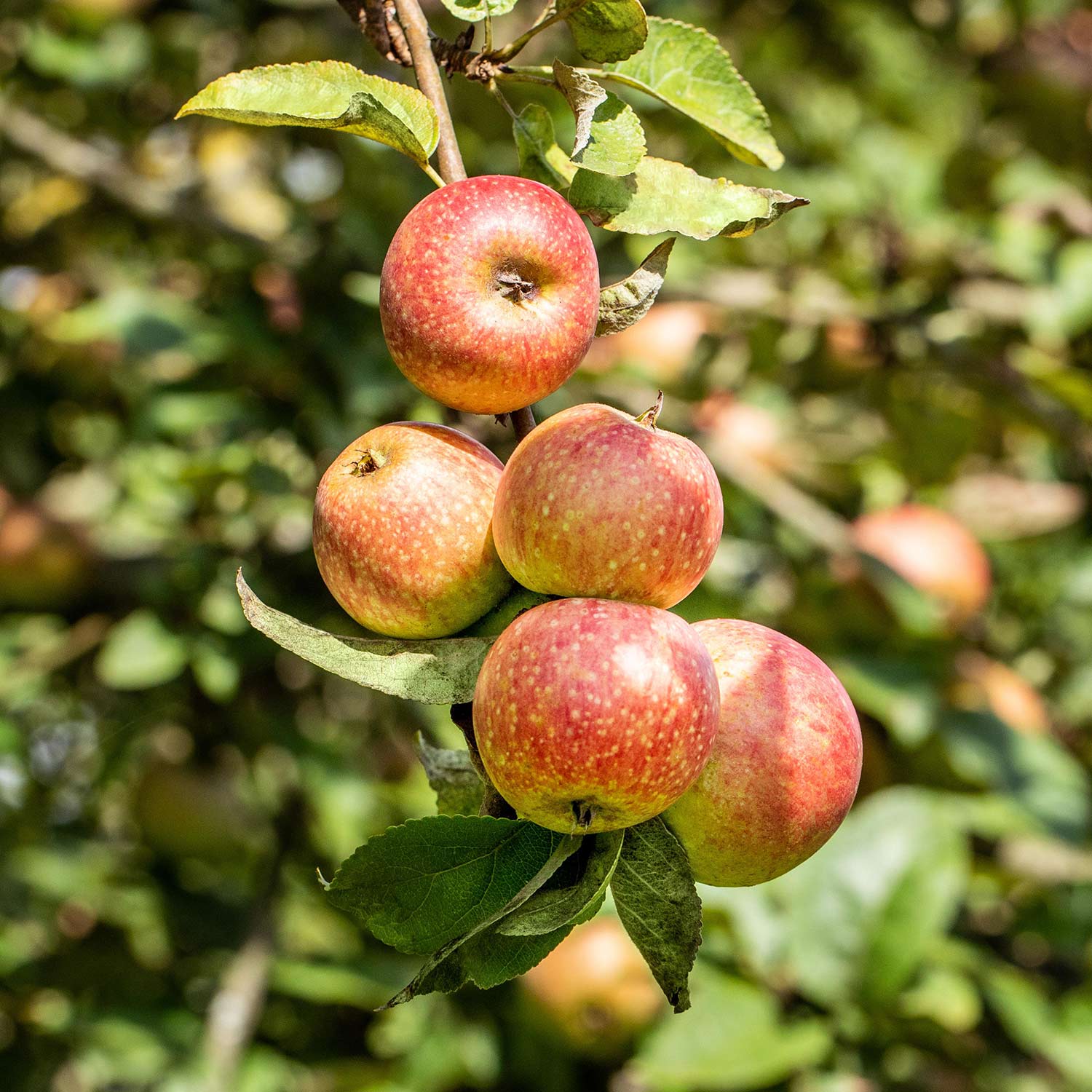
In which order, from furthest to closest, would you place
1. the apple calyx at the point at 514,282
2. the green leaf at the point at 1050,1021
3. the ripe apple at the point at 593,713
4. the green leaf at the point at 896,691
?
1. the green leaf at the point at 896,691
2. the green leaf at the point at 1050,1021
3. the apple calyx at the point at 514,282
4. the ripe apple at the point at 593,713

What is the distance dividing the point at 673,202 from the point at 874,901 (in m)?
1.10

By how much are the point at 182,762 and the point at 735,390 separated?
4.58 feet

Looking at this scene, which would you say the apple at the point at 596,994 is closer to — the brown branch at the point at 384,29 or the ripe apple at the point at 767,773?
the ripe apple at the point at 767,773

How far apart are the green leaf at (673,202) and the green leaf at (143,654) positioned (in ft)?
3.91

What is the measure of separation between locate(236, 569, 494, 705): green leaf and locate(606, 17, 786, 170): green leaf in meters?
0.43

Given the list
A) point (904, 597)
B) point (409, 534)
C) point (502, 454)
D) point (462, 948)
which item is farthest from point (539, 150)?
point (904, 597)

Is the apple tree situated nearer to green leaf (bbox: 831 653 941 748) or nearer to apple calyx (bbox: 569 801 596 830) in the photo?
apple calyx (bbox: 569 801 596 830)

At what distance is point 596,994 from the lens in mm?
2094

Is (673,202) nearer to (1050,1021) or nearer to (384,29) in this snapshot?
(384,29)

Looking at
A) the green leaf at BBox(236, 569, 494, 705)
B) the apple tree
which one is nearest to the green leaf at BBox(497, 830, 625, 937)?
the apple tree

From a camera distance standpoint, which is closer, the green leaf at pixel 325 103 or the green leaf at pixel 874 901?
the green leaf at pixel 325 103

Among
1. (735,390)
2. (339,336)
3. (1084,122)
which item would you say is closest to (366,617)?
(339,336)

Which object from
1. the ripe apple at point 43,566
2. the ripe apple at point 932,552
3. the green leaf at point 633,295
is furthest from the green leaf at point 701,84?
the ripe apple at point 43,566

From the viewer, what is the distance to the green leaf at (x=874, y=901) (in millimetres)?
1562
